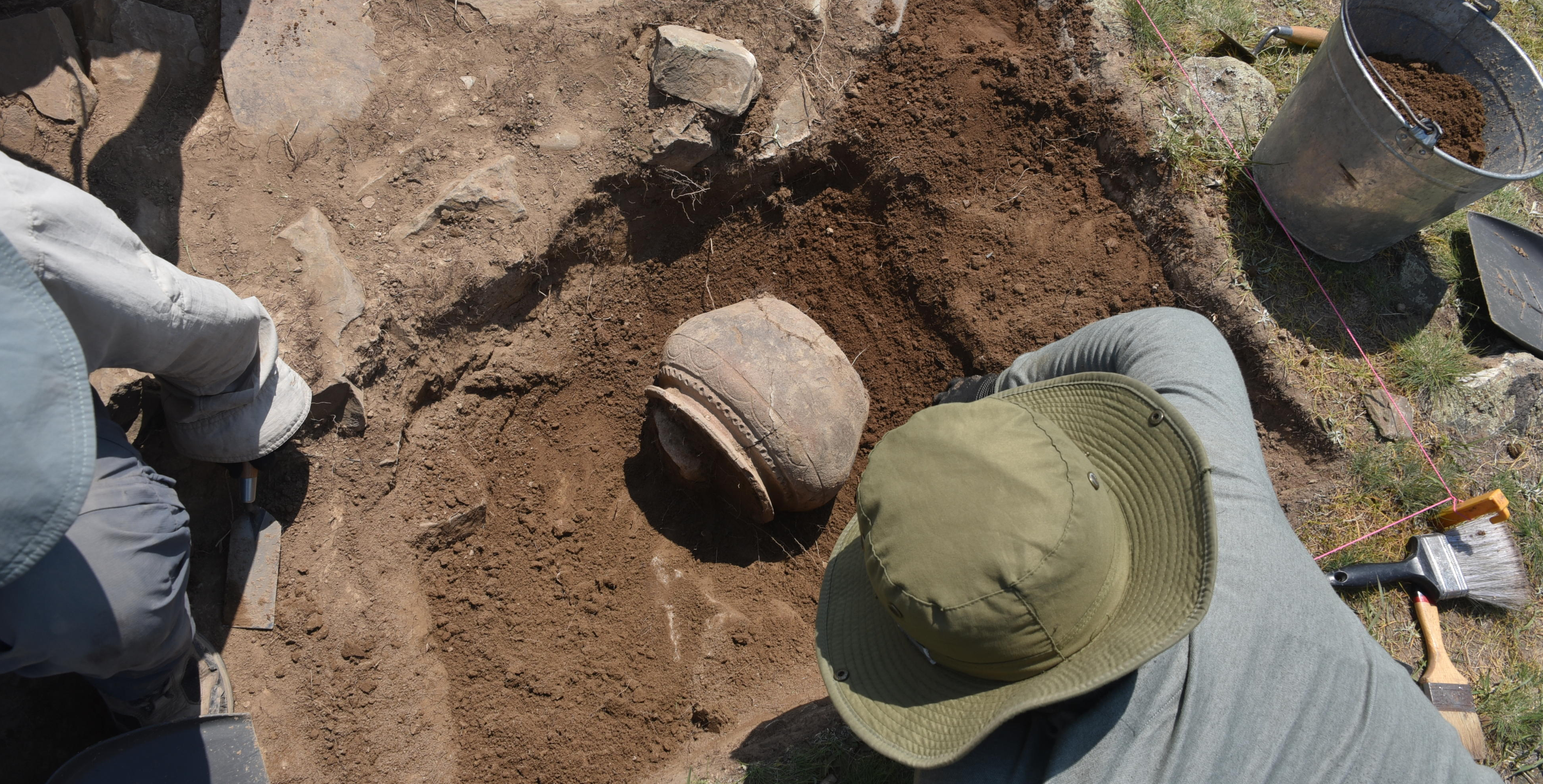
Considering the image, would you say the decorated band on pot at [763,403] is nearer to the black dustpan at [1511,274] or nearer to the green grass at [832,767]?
the green grass at [832,767]

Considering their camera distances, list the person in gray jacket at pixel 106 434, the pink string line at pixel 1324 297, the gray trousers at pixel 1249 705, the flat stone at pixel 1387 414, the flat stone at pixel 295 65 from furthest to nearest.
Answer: the flat stone at pixel 1387 414, the pink string line at pixel 1324 297, the flat stone at pixel 295 65, the gray trousers at pixel 1249 705, the person in gray jacket at pixel 106 434

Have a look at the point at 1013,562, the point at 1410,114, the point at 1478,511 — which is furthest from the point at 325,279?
the point at 1478,511

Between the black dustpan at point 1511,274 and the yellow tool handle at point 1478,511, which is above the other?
the black dustpan at point 1511,274

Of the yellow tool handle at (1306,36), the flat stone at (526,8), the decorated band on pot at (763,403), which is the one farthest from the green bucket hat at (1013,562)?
A: the yellow tool handle at (1306,36)

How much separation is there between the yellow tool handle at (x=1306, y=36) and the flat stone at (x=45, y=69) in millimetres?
5423

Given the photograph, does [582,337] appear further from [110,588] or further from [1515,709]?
[1515,709]

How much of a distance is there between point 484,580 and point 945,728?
215 centimetres

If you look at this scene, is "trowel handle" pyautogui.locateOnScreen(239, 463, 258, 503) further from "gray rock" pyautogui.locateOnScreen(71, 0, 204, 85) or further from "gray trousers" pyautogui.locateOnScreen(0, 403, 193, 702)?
"gray rock" pyautogui.locateOnScreen(71, 0, 204, 85)

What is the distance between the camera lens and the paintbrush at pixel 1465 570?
305cm

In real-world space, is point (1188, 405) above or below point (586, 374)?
above

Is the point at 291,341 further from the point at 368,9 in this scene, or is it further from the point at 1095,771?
the point at 1095,771

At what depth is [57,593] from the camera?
6.01 ft

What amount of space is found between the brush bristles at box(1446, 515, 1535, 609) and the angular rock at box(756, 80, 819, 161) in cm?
340

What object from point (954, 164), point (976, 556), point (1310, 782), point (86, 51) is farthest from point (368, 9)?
point (1310, 782)
